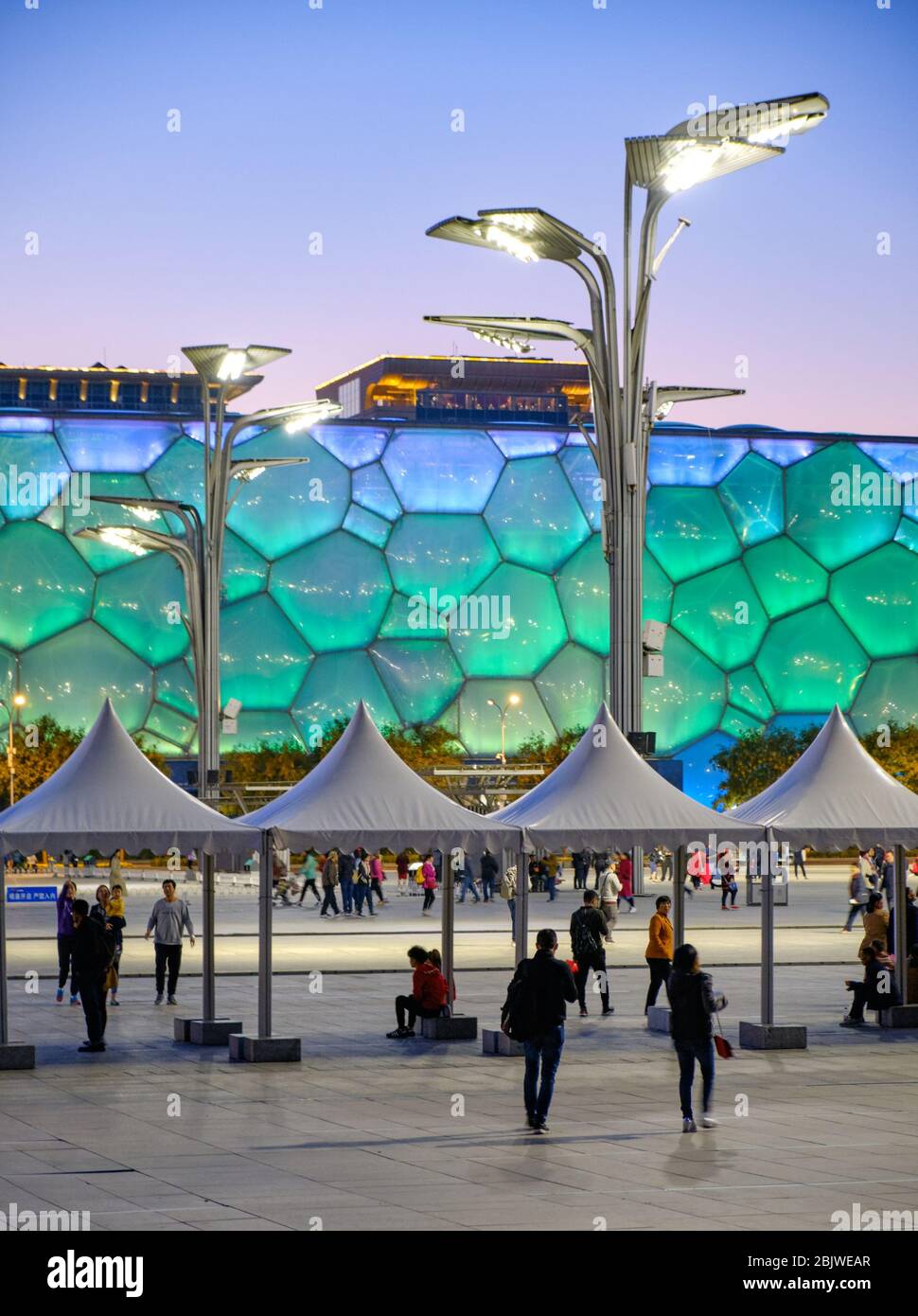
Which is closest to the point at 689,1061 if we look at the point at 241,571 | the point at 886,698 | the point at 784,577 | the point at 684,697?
the point at 241,571

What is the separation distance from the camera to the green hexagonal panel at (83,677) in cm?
7612

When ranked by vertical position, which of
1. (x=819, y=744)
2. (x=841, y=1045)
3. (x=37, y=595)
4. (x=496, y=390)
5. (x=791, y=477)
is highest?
(x=496, y=390)

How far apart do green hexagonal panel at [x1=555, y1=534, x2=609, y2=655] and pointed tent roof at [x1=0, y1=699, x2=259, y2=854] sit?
64498 mm

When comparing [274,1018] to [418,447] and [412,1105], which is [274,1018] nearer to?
[412,1105]

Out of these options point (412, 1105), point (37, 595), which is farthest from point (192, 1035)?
point (37, 595)

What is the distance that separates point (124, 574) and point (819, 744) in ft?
202

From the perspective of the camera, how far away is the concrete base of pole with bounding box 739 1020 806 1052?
1648 centimetres

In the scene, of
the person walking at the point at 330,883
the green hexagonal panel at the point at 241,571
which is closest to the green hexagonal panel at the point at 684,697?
the green hexagonal panel at the point at 241,571

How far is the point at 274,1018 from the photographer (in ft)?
60.5

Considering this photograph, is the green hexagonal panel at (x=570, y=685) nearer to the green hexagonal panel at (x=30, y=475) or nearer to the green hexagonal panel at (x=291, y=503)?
the green hexagonal panel at (x=291, y=503)

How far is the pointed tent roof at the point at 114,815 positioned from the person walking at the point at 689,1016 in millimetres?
5077

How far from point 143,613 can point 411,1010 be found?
202 feet

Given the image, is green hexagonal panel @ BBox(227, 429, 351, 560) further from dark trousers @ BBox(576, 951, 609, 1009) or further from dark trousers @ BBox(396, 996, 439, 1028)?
dark trousers @ BBox(396, 996, 439, 1028)

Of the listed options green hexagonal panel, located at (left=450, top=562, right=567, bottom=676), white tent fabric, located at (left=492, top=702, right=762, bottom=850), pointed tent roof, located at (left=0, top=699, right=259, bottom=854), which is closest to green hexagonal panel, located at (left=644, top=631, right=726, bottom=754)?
green hexagonal panel, located at (left=450, top=562, right=567, bottom=676)
